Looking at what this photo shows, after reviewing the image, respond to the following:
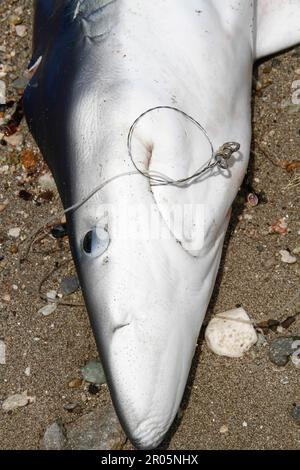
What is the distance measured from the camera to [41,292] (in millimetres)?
3350

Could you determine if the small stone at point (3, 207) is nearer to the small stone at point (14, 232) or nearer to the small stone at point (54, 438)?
the small stone at point (14, 232)

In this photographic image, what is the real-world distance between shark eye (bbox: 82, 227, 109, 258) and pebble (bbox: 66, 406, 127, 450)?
77 cm

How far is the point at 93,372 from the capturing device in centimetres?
307

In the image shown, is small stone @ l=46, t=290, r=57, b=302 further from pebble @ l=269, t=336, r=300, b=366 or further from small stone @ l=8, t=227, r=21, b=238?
pebble @ l=269, t=336, r=300, b=366

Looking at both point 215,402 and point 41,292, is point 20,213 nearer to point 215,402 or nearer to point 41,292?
point 41,292

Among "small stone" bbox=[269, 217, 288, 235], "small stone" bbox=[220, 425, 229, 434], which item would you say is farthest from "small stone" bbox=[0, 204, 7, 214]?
"small stone" bbox=[220, 425, 229, 434]

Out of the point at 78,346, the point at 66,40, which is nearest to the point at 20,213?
the point at 78,346

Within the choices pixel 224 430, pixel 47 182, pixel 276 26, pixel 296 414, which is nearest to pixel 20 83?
pixel 47 182

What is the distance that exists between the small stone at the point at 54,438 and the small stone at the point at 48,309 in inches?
19.1

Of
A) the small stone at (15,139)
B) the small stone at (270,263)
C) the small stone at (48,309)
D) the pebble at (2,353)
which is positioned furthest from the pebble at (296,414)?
the small stone at (15,139)

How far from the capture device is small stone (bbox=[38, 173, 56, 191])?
3539 mm

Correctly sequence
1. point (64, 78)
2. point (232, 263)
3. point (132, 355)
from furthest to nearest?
point (232, 263), point (64, 78), point (132, 355)

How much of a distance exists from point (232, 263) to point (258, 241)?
0.48 ft

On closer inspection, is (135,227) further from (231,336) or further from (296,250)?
(296,250)
